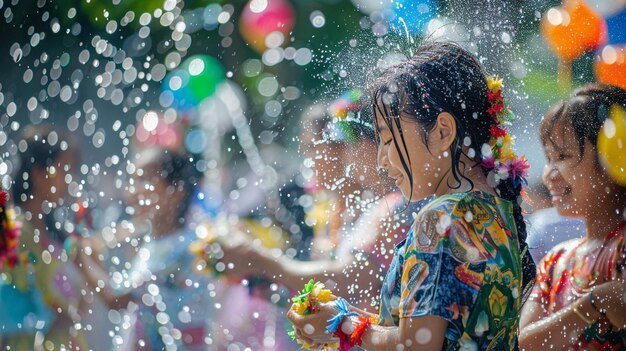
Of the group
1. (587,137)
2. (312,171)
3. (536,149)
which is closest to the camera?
(587,137)

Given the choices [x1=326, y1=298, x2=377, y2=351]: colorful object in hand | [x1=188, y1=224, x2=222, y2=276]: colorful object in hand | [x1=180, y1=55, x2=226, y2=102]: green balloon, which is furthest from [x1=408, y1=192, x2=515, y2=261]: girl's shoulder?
[x1=180, y1=55, x2=226, y2=102]: green balloon

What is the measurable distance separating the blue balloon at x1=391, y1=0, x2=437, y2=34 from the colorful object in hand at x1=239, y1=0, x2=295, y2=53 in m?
0.97

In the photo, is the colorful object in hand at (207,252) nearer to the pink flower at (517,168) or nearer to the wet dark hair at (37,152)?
the pink flower at (517,168)

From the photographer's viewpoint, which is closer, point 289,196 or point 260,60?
point 289,196

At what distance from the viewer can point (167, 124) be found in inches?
145

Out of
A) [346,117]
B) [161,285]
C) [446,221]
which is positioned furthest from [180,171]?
[446,221]

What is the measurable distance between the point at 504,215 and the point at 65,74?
310 cm

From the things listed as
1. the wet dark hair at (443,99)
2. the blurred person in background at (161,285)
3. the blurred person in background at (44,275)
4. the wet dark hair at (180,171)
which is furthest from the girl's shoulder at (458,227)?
the blurred person in background at (44,275)

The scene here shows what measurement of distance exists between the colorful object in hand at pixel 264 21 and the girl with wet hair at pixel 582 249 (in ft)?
5.77

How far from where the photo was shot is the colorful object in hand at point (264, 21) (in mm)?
3514

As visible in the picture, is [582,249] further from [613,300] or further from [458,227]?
[458,227]

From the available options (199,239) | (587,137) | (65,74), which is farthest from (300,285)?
(65,74)

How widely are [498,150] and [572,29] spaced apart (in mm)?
840

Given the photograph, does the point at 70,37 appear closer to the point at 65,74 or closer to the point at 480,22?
the point at 65,74
